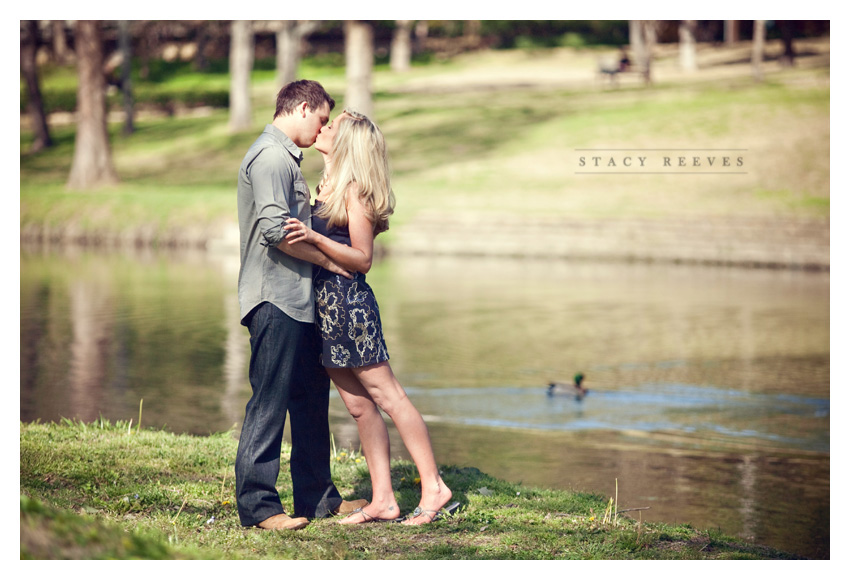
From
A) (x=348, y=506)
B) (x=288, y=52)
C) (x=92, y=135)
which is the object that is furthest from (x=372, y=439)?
(x=288, y=52)

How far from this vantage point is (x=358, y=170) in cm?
508

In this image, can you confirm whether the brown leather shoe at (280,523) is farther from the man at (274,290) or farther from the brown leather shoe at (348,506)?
the brown leather shoe at (348,506)

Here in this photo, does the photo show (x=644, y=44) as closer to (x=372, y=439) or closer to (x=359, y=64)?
(x=359, y=64)

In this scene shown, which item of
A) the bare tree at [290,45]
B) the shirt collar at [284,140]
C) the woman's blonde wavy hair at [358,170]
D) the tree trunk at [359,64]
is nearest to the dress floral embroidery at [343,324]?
the woman's blonde wavy hair at [358,170]

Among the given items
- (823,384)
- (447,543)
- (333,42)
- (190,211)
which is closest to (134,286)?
(190,211)

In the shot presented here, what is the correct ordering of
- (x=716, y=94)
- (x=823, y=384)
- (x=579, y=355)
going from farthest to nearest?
1. (x=716, y=94)
2. (x=579, y=355)
3. (x=823, y=384)

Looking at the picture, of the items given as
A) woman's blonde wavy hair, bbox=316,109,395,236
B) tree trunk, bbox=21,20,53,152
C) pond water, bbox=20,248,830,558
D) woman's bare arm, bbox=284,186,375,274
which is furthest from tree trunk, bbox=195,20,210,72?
woman's bare arm, bbox=284,186,375,274

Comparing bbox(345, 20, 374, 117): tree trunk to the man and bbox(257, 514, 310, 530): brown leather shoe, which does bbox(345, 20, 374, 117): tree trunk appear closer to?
the man

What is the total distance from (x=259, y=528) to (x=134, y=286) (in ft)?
43.9

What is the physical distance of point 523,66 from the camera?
44594 mm

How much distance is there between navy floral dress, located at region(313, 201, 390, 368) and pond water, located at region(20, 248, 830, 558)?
2505 millimetres

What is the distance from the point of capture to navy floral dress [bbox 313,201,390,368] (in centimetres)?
507

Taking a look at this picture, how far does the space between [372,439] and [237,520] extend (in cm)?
75

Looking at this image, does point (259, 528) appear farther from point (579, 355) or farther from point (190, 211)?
point (190, 211)
